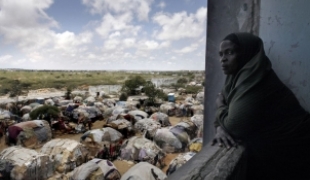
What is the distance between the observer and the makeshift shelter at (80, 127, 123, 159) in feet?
28.2

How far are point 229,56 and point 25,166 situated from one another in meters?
6.87

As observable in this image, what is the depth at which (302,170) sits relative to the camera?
129 centimetres

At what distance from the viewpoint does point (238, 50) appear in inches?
49.7

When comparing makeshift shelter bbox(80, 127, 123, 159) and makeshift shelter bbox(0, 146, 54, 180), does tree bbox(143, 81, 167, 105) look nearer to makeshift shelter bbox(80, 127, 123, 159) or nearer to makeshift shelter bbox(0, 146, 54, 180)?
makeshift shelter bbox(80, 127, 123, 159)

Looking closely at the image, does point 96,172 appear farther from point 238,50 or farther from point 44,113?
point 44,113

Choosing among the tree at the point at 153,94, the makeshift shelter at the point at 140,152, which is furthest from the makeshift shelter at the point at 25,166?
the tree at the point at 153,94

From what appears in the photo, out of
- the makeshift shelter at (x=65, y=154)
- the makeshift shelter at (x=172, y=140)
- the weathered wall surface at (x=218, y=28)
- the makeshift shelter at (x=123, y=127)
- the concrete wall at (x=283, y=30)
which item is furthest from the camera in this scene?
the makeshift shelter at (x=123, y=127)

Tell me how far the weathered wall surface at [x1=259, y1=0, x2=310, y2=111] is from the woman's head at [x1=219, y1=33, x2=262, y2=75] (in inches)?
14.2

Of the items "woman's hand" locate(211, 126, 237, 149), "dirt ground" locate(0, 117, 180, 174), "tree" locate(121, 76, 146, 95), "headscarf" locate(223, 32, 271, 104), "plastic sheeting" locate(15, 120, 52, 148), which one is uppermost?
"headscarf" locate(223, 32, 271, 104)

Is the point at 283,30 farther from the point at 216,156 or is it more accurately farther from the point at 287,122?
the point at 216,156

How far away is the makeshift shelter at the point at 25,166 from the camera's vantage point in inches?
256

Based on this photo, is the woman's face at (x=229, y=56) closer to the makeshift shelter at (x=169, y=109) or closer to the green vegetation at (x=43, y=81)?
the makeshift shelter at (x=169, y=109)

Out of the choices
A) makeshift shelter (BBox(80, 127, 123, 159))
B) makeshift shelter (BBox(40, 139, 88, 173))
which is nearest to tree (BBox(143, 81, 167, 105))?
makeshift shelter (BBox(80, 127, 123, 159))

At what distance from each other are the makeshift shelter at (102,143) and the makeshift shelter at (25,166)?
1.98 m
